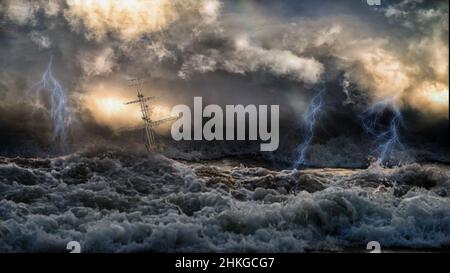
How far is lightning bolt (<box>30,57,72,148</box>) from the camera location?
1639cm

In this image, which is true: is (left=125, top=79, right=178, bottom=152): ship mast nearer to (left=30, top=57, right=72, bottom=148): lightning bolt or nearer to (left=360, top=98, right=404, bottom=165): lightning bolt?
(left=30, top=57, right=72, bottom=148): lightning bolt

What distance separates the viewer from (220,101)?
651 inches

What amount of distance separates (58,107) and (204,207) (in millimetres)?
5948

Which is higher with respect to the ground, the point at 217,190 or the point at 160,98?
the point at 160,98

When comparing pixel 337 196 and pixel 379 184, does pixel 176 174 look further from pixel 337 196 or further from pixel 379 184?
pixel 379 184

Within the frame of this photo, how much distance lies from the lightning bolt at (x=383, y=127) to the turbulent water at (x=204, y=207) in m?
1.82

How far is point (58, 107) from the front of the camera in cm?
1664

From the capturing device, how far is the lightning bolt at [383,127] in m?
18.7

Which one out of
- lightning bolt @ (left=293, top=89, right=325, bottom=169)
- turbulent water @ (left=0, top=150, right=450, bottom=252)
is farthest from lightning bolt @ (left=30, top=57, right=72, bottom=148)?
lightning bolt @ (left=293, top=89, right=325, bottom=169)

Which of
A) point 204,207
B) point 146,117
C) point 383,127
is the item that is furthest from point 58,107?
point 383,127

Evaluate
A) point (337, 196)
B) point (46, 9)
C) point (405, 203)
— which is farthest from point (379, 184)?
point (46, 9)

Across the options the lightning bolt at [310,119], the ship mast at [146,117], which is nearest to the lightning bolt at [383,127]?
the lightning bolt at [310,119]

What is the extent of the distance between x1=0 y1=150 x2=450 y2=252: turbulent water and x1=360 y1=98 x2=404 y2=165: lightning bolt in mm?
1821
